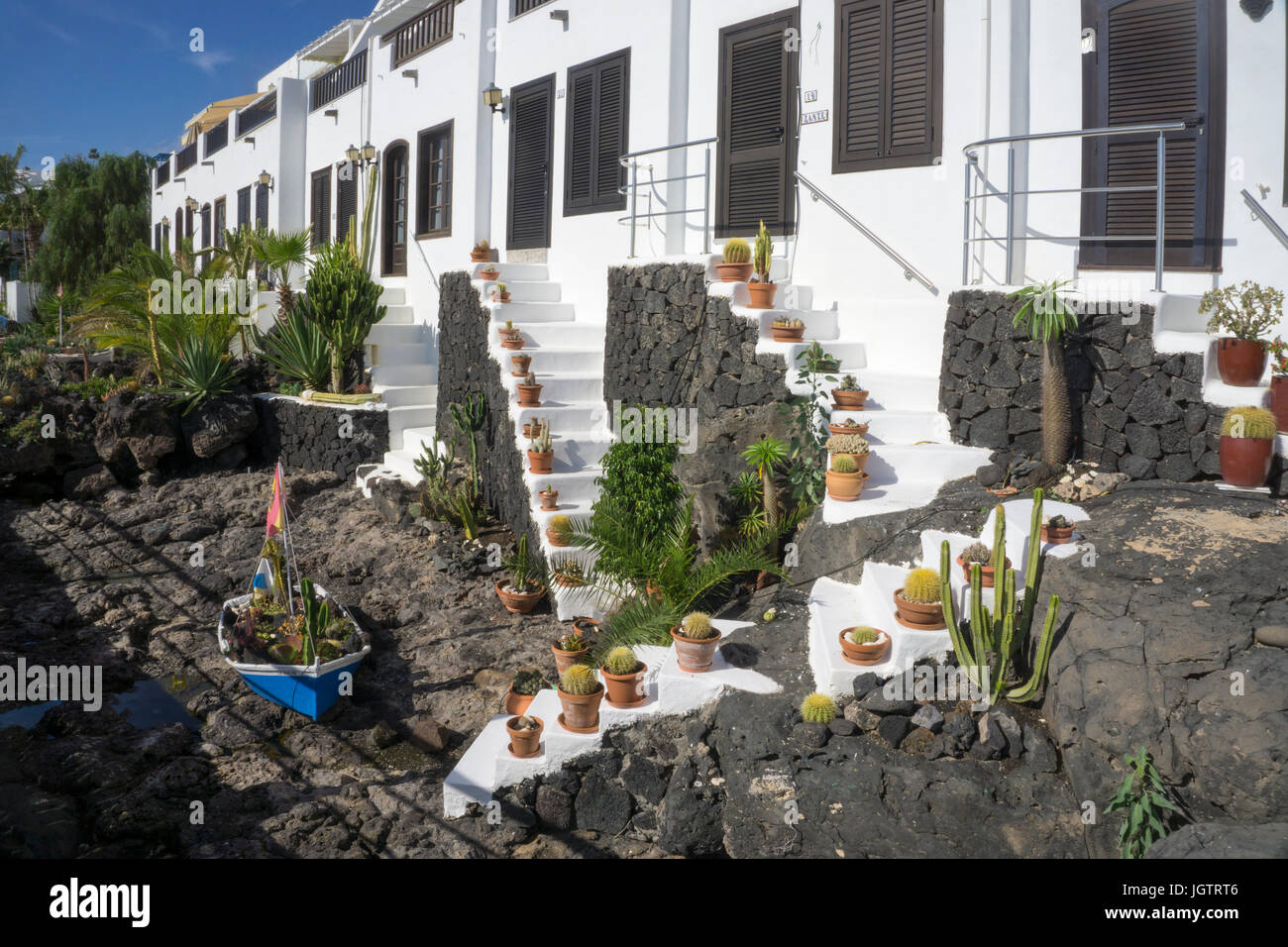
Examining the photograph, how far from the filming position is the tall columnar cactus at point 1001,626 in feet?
17.7

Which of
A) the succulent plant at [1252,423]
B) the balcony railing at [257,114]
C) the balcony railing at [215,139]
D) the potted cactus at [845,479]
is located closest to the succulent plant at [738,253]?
the potted cactus at [845,479]

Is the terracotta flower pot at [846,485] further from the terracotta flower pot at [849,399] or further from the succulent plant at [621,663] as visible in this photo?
the succulent plant at [621,663]

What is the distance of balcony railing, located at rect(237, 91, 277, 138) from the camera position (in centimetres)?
2180

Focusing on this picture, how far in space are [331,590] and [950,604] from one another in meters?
7.42

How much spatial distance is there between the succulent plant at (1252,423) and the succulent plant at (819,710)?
3477 mm

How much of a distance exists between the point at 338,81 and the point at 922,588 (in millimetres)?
17956

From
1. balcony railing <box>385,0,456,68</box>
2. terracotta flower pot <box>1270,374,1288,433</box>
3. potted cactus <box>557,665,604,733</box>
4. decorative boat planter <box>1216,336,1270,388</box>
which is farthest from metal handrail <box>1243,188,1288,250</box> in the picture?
balcony railing <box>385,0,456,68</box>

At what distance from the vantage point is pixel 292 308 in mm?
14805

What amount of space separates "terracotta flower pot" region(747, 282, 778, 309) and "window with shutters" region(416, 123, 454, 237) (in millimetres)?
7911

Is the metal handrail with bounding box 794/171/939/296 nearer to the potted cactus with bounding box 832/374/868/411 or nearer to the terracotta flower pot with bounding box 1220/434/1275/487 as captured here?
the potted cactus with bounding box 832/374/868/411

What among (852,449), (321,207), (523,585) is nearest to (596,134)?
(523,585)

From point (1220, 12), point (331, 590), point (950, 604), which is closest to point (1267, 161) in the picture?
point (1220, 12)

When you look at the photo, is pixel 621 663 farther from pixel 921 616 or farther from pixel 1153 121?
pixel 1153 121
